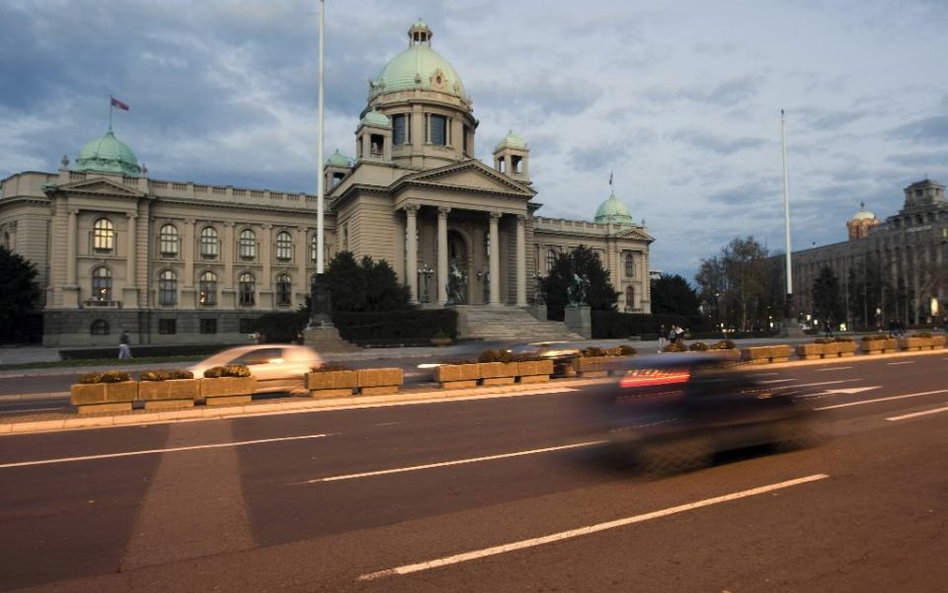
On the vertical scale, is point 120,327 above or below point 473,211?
below

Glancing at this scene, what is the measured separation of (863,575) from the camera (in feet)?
16.4

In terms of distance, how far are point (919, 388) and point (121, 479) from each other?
19131 millimetres

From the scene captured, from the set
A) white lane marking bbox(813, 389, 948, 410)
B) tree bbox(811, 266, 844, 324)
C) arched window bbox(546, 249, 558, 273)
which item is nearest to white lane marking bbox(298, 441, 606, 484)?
white lane marking bbox(813, 389, 948, 410)

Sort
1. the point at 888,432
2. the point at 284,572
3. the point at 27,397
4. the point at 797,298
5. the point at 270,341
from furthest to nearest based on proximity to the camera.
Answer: the point at 797,298 → the point at 270,341 → the point at 27,397 → the point at 888,432 → the point at 284,572

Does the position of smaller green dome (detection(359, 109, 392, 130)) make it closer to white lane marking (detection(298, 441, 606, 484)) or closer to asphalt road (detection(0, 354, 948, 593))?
asphalt road (detection(0, 354, 948, 593))

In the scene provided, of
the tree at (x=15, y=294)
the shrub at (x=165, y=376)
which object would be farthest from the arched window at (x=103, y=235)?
the shrub at (x=165, y=376)

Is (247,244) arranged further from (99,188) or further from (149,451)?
(149,451)

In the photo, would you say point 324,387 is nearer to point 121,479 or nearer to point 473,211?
point 121,479

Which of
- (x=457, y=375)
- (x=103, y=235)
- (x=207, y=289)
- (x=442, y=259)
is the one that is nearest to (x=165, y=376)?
(x=457, y=375)

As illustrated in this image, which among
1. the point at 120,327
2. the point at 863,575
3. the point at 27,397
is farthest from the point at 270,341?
the point at 863,575

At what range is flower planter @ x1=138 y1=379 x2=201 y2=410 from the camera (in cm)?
1602

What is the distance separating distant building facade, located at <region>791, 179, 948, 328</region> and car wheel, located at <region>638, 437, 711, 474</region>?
307ft

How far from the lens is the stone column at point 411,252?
201 ft

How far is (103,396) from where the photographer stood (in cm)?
1556
